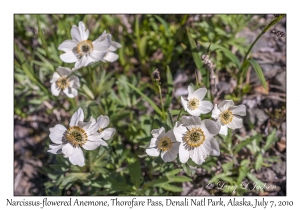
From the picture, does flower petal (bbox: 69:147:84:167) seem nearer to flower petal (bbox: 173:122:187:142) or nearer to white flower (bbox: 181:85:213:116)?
flower petal (bbox: 173:122:187:142)

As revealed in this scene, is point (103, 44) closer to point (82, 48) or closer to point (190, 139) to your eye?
point (82, 48)

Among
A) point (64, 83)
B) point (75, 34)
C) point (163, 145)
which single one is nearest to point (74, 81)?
point (64, 83)

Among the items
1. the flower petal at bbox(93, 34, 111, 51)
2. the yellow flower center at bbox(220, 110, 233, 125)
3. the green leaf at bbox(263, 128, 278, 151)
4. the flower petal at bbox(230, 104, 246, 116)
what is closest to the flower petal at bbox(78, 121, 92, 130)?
the flower petal at bbox(93, 34, 111, 51)

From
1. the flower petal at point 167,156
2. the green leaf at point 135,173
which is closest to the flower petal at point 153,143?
the flower petal at point 167,156

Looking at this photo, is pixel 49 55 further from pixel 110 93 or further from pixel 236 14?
pixel 236 14

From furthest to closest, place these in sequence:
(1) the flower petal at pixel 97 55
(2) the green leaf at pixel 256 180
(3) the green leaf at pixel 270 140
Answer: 1. (3) the green leaf at pixel 270 140
2. (2) the green leaf at pixel 256 180
3. (1) the flower petal at pixel 97 55

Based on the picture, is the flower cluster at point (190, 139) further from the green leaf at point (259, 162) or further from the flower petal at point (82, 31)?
the flower petal at point (82, 31)
